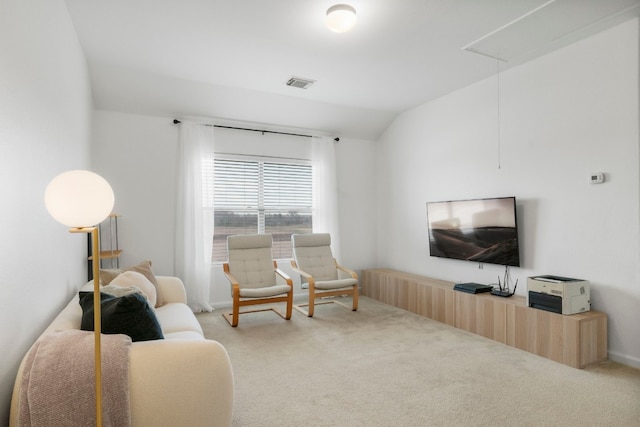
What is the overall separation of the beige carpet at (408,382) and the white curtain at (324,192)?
1.90m

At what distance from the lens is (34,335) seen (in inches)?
73.5

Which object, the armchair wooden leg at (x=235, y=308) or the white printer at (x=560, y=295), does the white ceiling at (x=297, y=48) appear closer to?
the white printer at (x=560, y=295)

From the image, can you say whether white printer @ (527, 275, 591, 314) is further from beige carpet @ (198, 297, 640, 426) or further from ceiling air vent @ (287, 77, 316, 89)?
ceiling air vent @ (287, 77, 316, 89)

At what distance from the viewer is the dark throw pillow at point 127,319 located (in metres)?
1.73

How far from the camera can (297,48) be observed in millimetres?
3371

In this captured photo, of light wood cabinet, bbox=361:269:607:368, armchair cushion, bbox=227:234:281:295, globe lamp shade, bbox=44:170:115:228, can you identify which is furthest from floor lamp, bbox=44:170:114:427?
light wood cabinet, bbox=361:269:607:368

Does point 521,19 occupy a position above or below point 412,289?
above

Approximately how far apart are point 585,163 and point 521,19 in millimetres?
1385

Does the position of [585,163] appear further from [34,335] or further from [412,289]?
[34,335]

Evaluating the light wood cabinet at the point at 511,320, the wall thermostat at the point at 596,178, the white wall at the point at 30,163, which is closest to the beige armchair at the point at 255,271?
the light wood cabinet at the point at 511,320

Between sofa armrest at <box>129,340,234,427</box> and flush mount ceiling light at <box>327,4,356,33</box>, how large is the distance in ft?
7.77

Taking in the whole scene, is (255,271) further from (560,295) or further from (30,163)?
(560,295)

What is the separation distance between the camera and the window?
16.5 feet

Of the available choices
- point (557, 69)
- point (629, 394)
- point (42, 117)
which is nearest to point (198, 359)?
point (42, 117)
